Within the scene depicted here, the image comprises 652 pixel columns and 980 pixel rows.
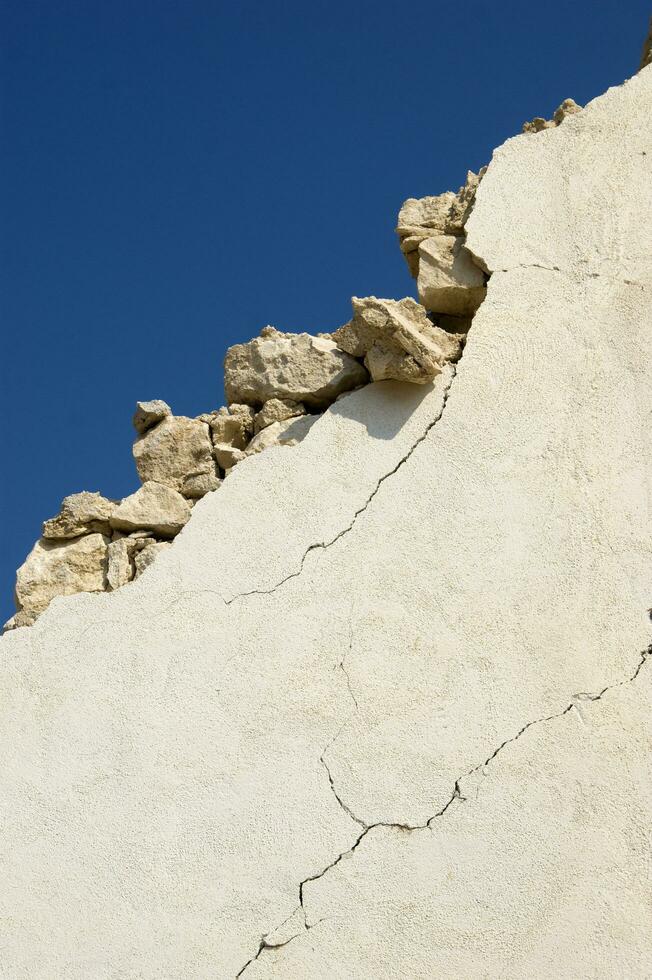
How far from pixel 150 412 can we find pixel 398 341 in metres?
1.13

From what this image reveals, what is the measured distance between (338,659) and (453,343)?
1314 millimetres

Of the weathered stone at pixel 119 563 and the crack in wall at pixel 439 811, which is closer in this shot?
the crack in wall at pixel 439 811

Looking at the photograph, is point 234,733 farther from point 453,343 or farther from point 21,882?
point 453,343

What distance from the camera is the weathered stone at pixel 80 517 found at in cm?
Answer: 417

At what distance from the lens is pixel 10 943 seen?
334 centimetres

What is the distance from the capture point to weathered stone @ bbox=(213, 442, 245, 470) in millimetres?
4098

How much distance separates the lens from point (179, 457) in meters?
4.21

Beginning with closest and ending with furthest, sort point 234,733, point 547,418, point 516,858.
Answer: point 516,858 < point 234,733 < point 547,418

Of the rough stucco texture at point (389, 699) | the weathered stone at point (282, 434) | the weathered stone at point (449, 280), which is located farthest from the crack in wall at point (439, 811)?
the weathered stone at point (449, 280)

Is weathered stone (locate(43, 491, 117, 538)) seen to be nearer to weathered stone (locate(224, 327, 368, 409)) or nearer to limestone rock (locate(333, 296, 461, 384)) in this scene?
weathered stone (locate(224, 327, 368, 409))

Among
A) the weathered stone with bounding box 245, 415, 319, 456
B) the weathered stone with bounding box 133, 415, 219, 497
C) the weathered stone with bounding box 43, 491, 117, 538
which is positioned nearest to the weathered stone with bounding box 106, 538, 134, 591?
the weathered stone with bounding box 43, 491, 117, 538

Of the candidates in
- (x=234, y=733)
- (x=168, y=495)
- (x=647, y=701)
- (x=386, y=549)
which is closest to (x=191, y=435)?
(x=168, y=495)

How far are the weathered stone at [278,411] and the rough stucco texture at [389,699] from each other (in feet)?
0.81

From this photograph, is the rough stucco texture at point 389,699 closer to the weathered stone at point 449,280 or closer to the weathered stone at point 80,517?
the weathered stone at point 449,280
